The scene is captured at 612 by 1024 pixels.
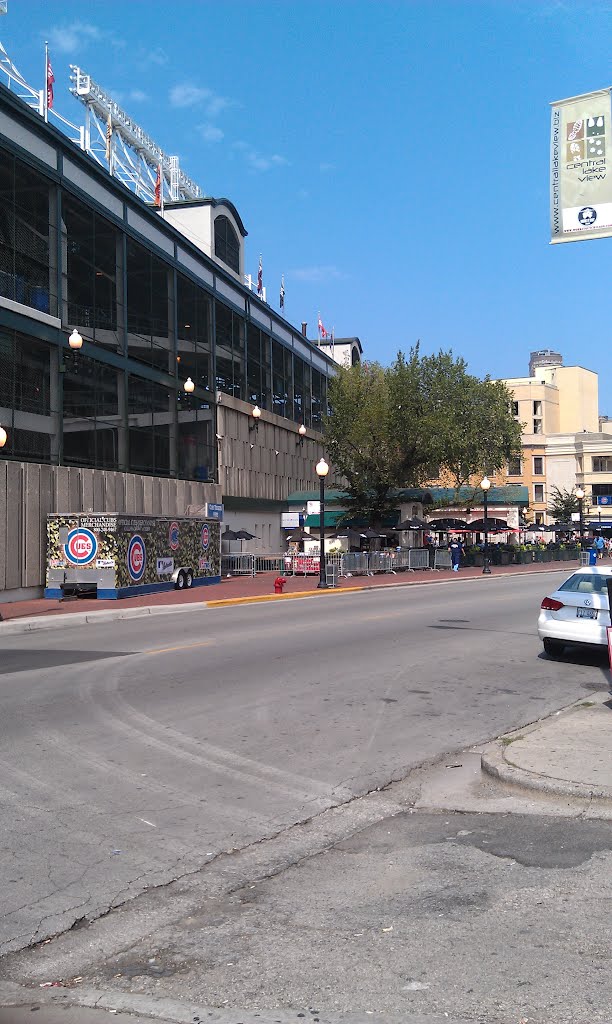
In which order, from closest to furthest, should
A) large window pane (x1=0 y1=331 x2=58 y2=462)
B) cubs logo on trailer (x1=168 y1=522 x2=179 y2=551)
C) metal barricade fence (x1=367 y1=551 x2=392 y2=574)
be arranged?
large window pane (x1=0 y1=331 x2=58 y2=462) → cubs logo on trailer (x1=168 y1=522 x2=179 y2=551) → metal barricade fence (x1=367 y1=551 x2=392 y2=574)

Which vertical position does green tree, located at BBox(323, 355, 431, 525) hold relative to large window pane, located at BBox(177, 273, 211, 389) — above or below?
below

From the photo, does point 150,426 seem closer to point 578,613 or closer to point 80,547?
point 80,547

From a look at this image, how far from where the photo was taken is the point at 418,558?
4588 cm

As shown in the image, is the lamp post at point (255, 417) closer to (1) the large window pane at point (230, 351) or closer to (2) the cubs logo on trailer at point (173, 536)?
(1) the large window pane at point (230, 351)

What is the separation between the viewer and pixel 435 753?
8258 millimetres

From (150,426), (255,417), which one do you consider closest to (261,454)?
(255,417)

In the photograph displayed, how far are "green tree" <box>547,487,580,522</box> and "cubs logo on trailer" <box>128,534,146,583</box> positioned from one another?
190ft

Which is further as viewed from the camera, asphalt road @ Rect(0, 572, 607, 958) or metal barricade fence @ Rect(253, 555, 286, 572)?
metal barricade fence @ Rect(253, 555, 286, 572)

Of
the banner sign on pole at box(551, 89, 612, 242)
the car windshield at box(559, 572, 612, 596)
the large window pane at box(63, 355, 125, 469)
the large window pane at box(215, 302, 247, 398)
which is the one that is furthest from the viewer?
the large window pane at box(215, 302, 247, 398)

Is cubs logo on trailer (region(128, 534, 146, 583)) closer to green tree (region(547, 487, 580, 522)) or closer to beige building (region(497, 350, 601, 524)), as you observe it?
beige building (region(497, 350, 601, 524))

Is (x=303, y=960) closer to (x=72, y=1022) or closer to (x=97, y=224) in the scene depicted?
(x=72, y=1022)

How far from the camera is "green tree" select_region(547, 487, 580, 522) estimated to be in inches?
3113

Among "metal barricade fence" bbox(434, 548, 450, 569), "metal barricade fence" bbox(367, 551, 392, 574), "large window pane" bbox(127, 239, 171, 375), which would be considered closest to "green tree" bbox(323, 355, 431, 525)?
"metal barricade fence" bbox(434, 548, 450, 569)

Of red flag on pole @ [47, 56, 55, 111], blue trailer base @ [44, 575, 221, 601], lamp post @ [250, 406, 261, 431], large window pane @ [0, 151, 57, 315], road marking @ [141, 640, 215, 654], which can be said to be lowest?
road marking @ [141, 640, 215, 654]
